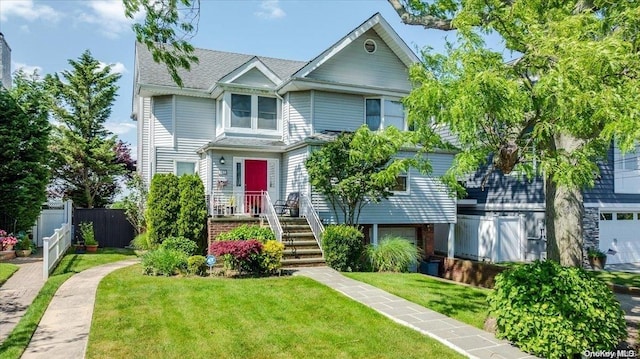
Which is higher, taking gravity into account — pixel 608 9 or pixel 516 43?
pixel 608 9

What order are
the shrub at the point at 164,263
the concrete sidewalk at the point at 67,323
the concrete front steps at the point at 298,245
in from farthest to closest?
the concrete front steps at the point at 298,245 < the shrub at the point at 164,263 < the concrete sidewalk at the point at 67,323

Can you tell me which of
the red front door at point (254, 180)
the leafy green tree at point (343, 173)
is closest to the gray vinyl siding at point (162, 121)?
the red front door at point (254, 180)

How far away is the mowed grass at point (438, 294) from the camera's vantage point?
319 inches

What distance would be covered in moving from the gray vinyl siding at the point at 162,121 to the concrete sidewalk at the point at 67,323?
28.1 ft

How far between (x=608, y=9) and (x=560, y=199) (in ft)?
10.8

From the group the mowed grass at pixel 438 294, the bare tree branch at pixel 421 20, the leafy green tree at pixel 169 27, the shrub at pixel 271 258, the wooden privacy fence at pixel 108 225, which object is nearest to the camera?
the mowed grass at pixel 438 294

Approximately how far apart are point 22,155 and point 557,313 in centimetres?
1781

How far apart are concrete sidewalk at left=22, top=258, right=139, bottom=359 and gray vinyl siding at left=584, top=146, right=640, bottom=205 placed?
695 inches

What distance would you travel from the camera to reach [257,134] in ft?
58.0

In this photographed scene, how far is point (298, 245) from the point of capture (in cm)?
1340

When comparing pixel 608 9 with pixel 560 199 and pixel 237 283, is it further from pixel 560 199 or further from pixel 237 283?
pixel 237 283

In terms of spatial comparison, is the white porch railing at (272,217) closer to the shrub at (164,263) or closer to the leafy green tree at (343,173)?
the leafy green tree at (343,173)

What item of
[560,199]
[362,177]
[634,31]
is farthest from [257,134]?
[634,31]

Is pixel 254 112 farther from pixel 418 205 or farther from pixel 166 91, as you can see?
pixel 418 205
